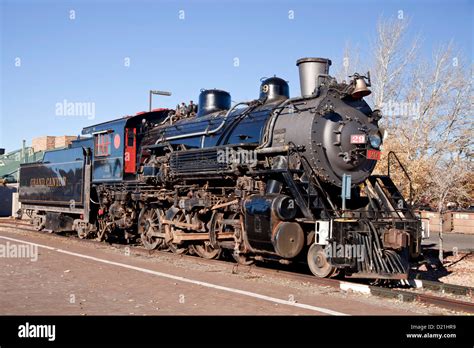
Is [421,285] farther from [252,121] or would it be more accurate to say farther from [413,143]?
[413,143]

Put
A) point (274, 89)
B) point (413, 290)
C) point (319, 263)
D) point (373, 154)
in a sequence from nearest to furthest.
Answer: point (413, 290), point (319, 263), point (373, 154), point (274, 89)

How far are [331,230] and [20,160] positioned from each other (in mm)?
41142

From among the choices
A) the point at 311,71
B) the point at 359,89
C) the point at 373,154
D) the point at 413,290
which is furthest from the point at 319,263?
the point at 311,71

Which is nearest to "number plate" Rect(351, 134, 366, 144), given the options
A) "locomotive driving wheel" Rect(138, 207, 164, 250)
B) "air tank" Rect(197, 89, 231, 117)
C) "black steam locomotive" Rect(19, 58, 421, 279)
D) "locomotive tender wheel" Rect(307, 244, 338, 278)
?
"black steam locomotive" Rect(19, 58, 421, 279)

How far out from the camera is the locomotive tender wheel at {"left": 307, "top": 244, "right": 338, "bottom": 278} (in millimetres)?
9797

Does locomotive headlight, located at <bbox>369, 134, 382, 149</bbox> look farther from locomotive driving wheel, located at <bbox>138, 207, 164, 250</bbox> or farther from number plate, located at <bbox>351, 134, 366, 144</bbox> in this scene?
locomotive driving wheel, located at <bbox>138, 207, 164, 250</bbox>

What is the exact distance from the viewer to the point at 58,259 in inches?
502

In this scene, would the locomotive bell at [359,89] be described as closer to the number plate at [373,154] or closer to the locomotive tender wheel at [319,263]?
the number plate at [373,154]

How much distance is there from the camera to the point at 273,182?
10.5 metres

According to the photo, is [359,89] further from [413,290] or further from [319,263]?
[413,290]

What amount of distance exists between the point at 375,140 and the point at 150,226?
714 centimetres

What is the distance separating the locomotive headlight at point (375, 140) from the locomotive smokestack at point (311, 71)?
1770 millimetres
